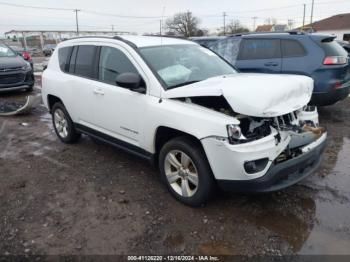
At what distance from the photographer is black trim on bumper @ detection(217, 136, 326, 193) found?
2994 mm

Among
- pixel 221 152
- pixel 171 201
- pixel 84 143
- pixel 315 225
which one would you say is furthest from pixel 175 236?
pixel 84 143

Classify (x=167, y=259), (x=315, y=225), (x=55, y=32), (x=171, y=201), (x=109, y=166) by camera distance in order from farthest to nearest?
1. (x=55, y=32)
2. (x=109, y=166)
3. (x=171, y=201)
4. (x=315, y=225)
5. (x=167, y=259)

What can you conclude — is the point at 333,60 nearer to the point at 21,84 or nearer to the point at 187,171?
the point at 187,171

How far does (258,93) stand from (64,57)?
358cm

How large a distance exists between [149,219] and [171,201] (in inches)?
16.5

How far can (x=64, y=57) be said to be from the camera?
5348 millimetres

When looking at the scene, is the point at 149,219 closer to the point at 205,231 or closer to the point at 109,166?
the point at 205,231

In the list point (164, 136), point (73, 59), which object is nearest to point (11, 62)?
point (73, 59)

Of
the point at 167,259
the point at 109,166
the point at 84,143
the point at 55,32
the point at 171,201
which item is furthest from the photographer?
the point at 55,32

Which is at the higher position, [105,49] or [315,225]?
[105,49]

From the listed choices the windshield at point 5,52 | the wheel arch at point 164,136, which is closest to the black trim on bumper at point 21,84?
the windshield at point 5,52

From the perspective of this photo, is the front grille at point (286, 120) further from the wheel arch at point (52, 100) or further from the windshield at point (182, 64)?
the wheel arch at point (52, 100)

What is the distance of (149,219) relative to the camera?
11.0 feet

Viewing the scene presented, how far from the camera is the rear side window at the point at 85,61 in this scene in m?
4.62
